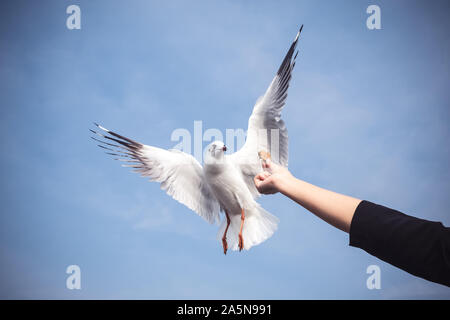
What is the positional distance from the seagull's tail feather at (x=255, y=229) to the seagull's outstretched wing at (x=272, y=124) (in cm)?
26

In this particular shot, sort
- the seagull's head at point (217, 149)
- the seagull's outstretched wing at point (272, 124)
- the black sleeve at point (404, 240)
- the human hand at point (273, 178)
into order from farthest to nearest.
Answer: the seagull's outstretched wing at point (272, 124), the seagull's head at point (217, 149), the human hand at point (273, 178), the black sleeve at point (404, 240)

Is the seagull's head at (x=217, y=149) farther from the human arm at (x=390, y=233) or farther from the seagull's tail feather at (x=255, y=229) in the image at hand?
the human arm at (x=390, y=233)

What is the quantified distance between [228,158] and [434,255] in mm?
1527

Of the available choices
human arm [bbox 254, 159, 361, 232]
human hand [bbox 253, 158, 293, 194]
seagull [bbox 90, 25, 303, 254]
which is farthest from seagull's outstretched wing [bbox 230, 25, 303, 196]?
human arm [bbox 254, 159, 361, 232]

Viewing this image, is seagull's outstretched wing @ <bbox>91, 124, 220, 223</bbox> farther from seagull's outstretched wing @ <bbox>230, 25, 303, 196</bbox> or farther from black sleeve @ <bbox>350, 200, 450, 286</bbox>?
black sleeve @ <bbox>350, 200, 450, 286</bbox>

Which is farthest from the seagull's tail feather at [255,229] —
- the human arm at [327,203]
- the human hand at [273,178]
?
the human arm at [327,203]

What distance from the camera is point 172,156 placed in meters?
2.06

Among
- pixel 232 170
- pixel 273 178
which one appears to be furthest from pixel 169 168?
pixel 273 178

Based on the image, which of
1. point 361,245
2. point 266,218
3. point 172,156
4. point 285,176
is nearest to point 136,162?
point 172,156

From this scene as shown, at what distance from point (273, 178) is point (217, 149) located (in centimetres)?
120

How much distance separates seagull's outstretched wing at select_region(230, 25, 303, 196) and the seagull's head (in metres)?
0.16

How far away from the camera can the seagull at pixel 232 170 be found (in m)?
1.92

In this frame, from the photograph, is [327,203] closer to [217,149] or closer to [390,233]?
[390,233]

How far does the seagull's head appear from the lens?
181 centimetres
